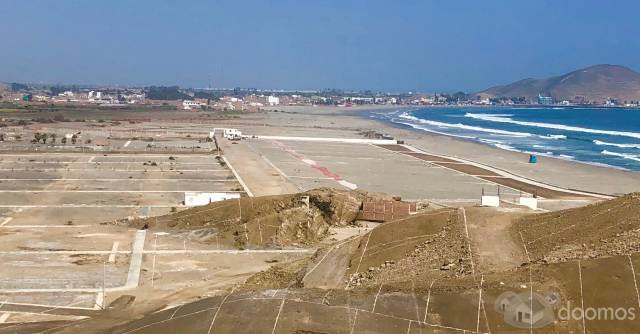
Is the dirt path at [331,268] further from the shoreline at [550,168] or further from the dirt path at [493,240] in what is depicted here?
the shoreline at [550,168]

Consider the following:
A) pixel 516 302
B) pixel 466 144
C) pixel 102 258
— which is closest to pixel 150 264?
pixel 102 258

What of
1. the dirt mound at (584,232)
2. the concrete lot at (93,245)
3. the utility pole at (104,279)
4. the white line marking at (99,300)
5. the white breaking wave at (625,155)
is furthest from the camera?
the white breaking wave at (625,155)

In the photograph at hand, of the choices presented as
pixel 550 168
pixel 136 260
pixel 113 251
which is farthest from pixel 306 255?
pixel 550 168

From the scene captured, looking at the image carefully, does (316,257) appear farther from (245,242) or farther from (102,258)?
(102,258)

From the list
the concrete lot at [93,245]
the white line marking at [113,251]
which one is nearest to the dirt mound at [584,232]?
the concrete lot at [93,245]

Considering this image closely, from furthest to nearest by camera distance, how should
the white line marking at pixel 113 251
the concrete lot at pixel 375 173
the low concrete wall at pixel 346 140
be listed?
the low concrete wall at pixel 346 140, the concrete lot at pixel 375 173, the white line marking at pixel 113 251

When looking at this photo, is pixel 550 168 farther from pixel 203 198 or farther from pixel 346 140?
pixel 203 198
